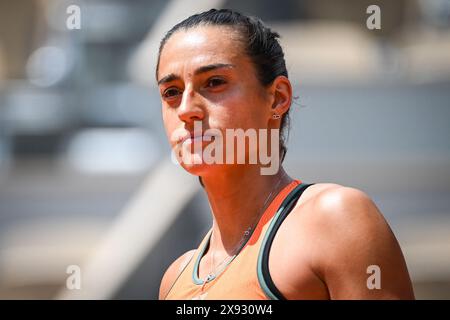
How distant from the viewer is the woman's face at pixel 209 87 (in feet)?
3.44

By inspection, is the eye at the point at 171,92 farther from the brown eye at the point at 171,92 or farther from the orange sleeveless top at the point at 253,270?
the orange sleeveless top at the point at 253,270

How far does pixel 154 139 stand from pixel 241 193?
6.79 ft

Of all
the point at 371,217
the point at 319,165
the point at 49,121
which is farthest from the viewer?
the point at 49,121

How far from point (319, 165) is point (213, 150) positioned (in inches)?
71.4

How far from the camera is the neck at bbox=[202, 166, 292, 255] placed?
3.67 feet

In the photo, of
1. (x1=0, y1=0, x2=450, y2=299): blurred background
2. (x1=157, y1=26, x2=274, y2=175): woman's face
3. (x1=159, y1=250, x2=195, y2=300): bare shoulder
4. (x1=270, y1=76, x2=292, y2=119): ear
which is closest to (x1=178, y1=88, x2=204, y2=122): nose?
(x1=157, y1=26, x2=274, y2=175): woman's face

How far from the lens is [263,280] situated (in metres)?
0.96

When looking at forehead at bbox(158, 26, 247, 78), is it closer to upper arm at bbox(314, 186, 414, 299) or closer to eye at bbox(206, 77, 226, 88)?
eye at bbox(206, 77, 226, 88)

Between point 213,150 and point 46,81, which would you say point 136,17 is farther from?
point 213,150

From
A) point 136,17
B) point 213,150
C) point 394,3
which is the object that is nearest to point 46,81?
point 136,17

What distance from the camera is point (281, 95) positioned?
1.12 meters

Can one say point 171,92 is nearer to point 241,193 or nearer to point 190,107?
point 190,107

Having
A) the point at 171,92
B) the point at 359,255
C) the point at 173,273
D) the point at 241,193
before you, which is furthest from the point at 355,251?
the point at 173,273

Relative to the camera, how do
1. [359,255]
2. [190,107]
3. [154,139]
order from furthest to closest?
[154,139], [190,107], [359,255]
